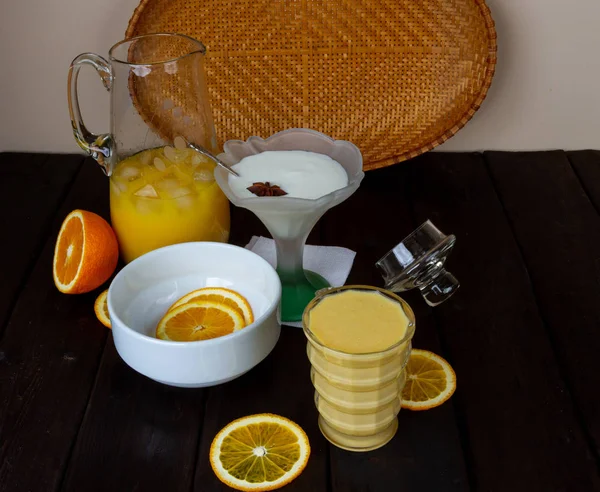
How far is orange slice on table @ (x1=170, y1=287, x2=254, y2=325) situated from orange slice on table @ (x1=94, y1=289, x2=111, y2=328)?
0.10m

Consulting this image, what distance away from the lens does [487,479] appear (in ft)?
2.26

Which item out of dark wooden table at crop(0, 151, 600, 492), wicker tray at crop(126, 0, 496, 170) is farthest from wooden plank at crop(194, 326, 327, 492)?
wicker tray at crop(126, 0, 496, 170)

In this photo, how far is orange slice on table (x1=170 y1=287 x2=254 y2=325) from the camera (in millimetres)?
810

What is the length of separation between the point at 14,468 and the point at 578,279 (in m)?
0.70

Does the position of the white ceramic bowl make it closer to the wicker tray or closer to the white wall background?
the wicker tray

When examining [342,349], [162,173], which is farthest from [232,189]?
[342,349]

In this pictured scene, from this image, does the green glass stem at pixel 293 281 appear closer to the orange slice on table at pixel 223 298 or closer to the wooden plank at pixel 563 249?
the orange slice on table at pixel 223 298

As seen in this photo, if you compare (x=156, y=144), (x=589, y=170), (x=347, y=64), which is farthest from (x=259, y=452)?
(x=589, y=170)

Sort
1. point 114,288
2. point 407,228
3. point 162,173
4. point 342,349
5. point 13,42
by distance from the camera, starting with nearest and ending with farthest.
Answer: point 342,349 < point 114,288 < point 162,173 < point 407,228 < point 13,42

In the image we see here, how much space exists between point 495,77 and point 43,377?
864 mm

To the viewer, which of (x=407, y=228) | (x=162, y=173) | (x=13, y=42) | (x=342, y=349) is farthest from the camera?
(x=13, y=42)

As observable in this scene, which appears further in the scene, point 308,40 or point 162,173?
point 308,40

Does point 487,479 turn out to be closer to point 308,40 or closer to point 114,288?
point 114,288

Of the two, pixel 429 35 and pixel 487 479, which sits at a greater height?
pixel 429 35
